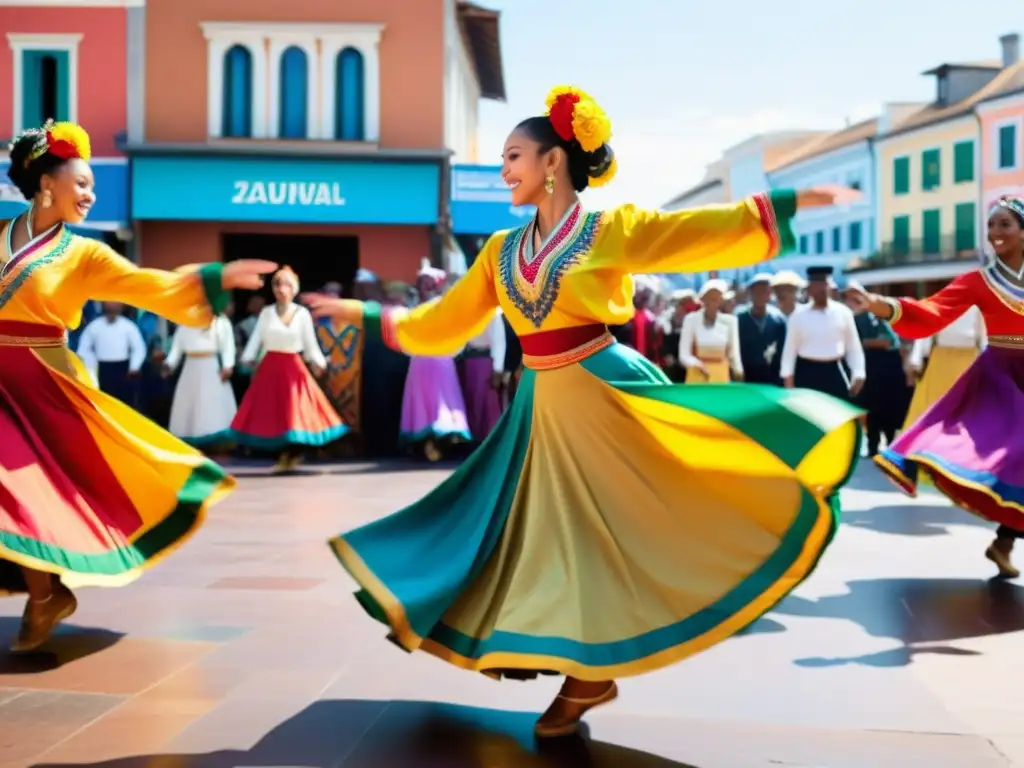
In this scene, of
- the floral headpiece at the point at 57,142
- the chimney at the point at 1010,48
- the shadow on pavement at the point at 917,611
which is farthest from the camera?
the chimney at the point at 1010,48

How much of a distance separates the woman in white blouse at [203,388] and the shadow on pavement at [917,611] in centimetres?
813

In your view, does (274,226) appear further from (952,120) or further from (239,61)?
(952,120)

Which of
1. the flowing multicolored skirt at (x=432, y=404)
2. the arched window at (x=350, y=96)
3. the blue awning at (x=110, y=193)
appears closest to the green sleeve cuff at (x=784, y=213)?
the flowing multicolored skirt at (x=432, y=404)

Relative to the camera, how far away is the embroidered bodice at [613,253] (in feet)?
12.1

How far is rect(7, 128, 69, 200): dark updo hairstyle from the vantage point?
15.9 ft

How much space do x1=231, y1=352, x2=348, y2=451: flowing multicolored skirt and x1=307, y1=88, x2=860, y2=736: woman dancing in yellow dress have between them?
761cm

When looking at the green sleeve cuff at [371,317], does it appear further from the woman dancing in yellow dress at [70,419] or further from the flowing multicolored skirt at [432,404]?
the flowing multicolored skirt at [432,404]

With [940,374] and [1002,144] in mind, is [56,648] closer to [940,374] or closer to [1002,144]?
[940,374]

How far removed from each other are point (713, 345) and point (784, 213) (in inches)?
301

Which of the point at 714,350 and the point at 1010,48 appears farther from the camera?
the point at 1010,48

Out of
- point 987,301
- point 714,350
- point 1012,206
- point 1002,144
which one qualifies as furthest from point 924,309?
point 1002,144

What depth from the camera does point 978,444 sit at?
600cm

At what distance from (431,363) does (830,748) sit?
363 inches

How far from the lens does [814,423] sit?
11.4ft
